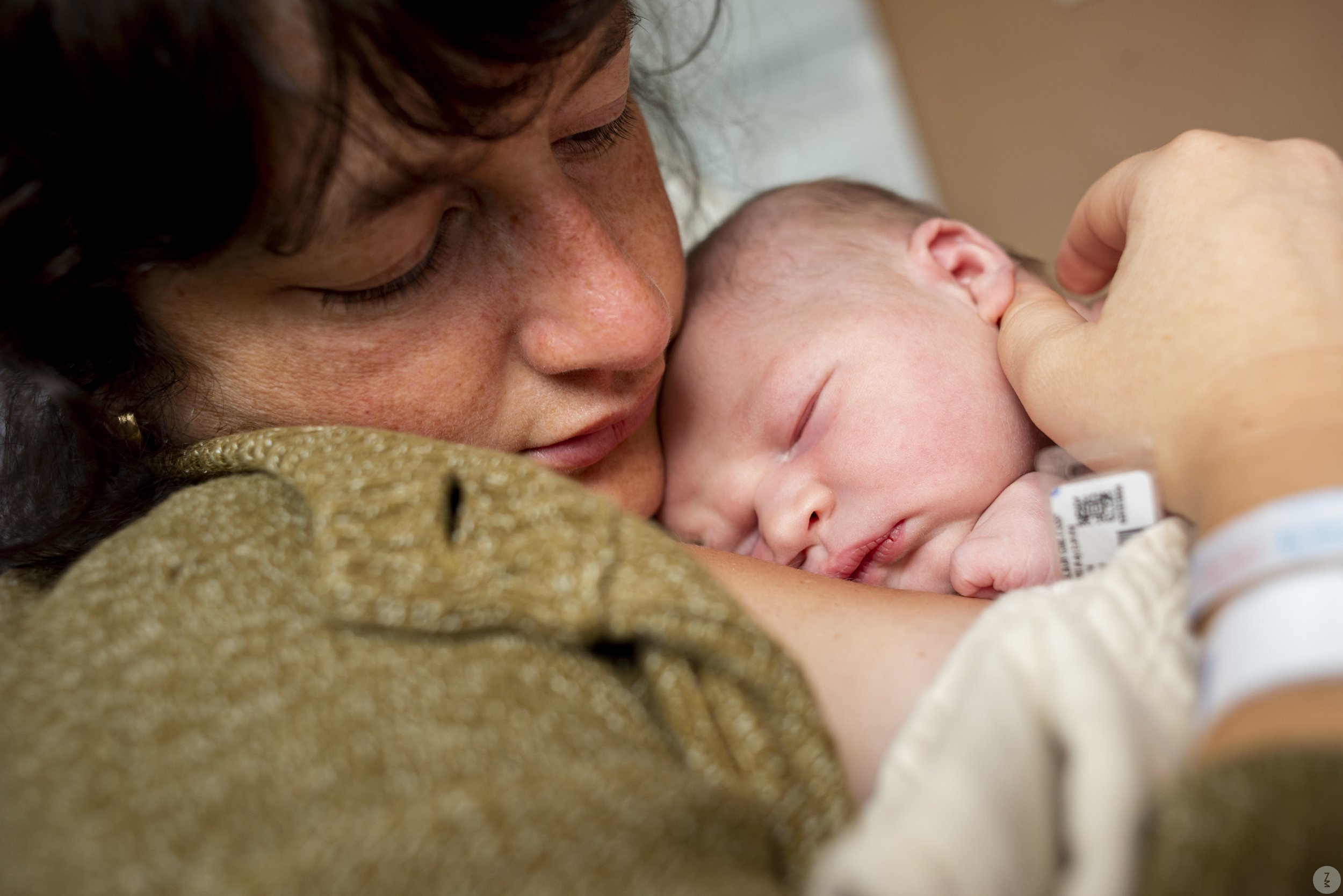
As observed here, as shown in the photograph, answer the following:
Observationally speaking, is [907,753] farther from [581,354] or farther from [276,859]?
Result: [581,354]

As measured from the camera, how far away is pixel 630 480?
1058 mm

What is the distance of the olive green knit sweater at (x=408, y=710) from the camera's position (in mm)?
447

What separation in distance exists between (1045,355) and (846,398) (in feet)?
0.73

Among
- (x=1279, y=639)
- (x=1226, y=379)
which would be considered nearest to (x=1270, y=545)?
(x=1279, y=639)

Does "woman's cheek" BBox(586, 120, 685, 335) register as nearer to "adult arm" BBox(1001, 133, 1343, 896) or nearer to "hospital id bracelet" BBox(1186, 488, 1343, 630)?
"adult arm" BBox(1001, 133, 1343, 896)

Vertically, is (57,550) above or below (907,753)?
above

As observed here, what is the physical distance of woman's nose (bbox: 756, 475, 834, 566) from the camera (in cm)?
104

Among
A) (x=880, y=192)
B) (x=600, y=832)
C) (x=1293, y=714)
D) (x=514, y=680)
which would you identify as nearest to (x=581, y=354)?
(x=514, y=680)

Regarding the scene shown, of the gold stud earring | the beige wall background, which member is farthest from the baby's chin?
the beige wall background

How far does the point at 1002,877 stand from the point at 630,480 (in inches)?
25.9

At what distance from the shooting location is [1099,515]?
775 millimetres

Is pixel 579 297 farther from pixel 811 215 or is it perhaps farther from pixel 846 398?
pixel 811 215

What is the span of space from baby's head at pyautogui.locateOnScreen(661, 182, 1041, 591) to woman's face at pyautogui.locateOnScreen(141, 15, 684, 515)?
0.23 m

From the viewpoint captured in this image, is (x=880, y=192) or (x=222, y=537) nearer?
(x=222, y=537)
